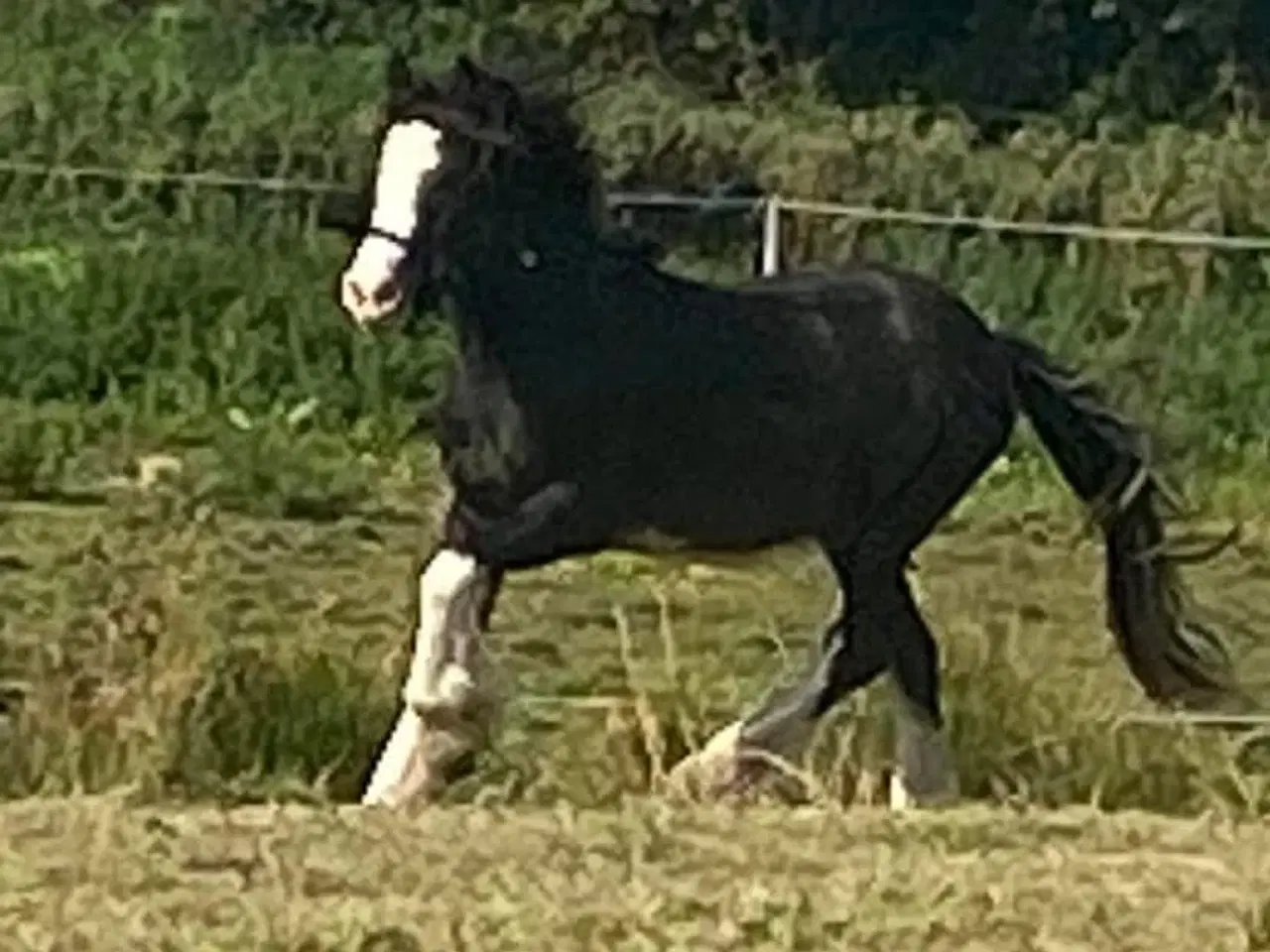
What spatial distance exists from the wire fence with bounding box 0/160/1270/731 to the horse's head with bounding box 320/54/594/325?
44.3 inches

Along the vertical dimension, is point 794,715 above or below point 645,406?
below

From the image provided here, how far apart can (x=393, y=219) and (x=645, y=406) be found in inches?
23.8

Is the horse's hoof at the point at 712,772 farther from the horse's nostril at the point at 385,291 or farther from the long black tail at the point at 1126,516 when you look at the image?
the long black tail at the point at 1126,516

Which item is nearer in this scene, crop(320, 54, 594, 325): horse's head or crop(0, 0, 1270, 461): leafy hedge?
crop(320, 54, 594, 325): horse's head

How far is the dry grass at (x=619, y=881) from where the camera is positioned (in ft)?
22.1

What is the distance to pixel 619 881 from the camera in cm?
724

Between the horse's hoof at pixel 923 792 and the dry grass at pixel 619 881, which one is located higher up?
the dry grass at pixel 619 881

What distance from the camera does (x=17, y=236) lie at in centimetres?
1878

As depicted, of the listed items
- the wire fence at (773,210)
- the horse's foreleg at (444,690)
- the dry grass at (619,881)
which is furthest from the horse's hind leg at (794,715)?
the wire fence at (773,210)

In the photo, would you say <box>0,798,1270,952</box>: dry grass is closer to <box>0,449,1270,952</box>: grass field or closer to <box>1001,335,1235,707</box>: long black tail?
<box>0,449,1270,952</box>: grass field

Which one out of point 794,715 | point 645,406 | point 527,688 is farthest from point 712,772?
point 527,688

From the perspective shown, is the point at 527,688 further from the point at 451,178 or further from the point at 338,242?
the point at 338,242

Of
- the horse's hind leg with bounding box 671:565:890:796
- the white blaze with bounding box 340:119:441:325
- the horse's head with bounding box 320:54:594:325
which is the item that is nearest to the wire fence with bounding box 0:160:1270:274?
the horse's hind leg with bounding box 671:565:890:796

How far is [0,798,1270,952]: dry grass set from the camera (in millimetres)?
6738
